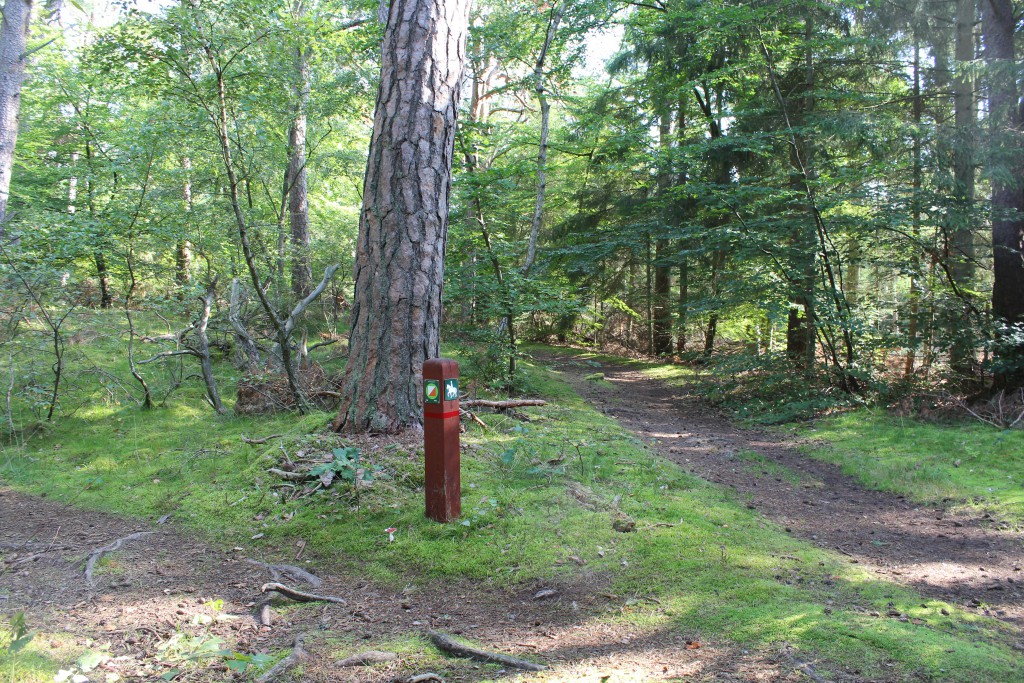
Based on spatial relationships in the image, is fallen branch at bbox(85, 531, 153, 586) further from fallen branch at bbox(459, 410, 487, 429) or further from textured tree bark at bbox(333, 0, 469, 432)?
fallen branch at bbox(459, 410, 487, 429)

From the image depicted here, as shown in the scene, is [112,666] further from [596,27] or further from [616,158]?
[616,158]

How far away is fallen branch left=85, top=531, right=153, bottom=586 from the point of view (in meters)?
3.66

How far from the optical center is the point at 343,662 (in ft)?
9.05

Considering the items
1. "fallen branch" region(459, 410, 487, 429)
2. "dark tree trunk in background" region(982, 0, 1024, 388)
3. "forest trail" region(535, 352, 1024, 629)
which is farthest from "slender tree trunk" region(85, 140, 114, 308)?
"dark tree trunk in background" region(982, 0, 1024, 388)

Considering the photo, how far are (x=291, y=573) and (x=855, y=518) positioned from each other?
15.9 feet

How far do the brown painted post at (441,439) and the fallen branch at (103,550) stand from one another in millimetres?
2148

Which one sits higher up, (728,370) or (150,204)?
(150,204)

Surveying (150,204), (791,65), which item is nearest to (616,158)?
(791,65)

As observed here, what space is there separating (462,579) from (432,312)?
2.51 m

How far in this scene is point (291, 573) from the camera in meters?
3.80

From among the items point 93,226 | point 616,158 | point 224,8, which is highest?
point 616,158

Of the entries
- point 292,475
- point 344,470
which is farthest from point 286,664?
point 292,475

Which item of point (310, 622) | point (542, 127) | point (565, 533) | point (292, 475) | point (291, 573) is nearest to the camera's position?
point (310, 622)

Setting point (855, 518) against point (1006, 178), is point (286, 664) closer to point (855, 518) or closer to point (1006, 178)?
point (855, 518)
